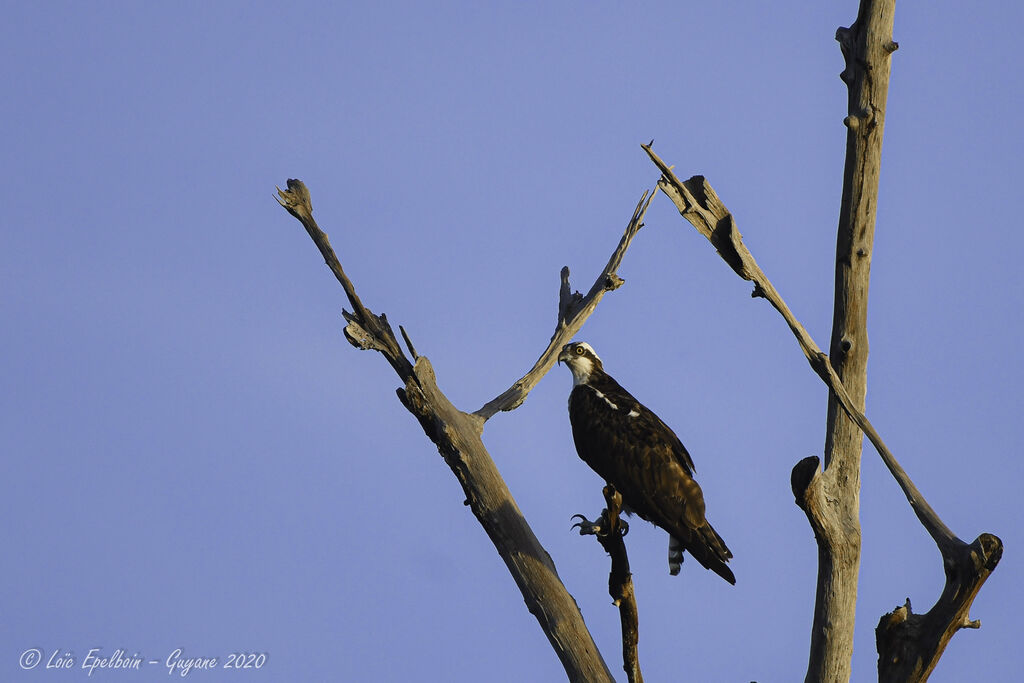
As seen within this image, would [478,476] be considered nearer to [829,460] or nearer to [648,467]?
[648,467]

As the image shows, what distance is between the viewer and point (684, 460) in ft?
31.6

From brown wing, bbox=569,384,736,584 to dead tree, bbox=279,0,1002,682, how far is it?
110cm

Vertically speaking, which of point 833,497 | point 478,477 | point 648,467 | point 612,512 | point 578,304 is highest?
point 578,304

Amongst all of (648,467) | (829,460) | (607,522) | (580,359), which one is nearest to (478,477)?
(607,522)

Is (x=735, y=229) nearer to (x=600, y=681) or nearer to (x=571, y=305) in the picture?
(x=571, y=305)

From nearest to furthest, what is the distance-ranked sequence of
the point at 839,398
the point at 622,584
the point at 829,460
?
the point at 839,398, the point at 829,460, the point at 622,584

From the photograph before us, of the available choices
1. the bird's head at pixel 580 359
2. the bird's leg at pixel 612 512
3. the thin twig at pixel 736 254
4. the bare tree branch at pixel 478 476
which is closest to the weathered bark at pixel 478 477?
the bare tree branch at pixel 478 476

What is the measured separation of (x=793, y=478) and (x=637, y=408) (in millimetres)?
3740

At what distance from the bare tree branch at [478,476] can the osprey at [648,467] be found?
1598 millimetres

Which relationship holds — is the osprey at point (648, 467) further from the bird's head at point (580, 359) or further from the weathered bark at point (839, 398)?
the weathered bark at point (839, 398)

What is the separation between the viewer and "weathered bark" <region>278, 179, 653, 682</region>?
7898 millimetres

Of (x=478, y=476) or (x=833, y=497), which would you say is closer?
(x=833, y=497)

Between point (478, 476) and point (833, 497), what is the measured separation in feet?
8.38

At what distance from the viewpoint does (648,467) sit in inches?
375
